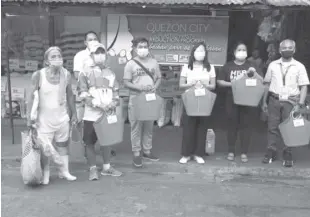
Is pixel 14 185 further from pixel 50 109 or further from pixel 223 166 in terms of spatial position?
pixel 223 166

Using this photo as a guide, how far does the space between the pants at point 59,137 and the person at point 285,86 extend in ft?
9.67

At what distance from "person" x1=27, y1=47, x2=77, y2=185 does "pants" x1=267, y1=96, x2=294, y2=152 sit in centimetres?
287

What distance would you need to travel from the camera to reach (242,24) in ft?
25.3

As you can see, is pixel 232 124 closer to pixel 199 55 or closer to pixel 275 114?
pixel 275 114

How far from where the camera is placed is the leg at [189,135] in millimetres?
5908

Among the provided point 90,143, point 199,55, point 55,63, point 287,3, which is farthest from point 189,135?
point 287,3

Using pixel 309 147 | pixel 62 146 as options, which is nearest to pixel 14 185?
pixel 62 146

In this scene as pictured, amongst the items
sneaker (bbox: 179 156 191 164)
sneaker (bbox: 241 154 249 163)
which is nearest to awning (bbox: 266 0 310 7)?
sneaker (bbox: 241 154 249 163)

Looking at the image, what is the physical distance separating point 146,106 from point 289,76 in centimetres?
206

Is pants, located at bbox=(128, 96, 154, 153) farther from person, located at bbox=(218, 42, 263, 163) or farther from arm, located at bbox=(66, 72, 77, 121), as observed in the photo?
person, located at bbox=(218, 42, 263, 163)

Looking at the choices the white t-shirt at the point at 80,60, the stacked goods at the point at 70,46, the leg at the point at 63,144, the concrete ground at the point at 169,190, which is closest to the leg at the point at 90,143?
the concrete ground at the point at 169,190

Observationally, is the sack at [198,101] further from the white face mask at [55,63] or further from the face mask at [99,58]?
the white face mask at [55,63]

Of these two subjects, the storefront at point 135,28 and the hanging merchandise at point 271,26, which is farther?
the hanging merchandise at point 271,26

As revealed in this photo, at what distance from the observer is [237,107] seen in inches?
237
